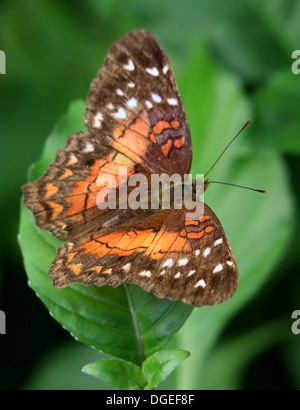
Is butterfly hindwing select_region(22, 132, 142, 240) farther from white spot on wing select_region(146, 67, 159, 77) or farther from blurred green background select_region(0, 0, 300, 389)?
blurred green background select_region(0, 0, 300, 389)

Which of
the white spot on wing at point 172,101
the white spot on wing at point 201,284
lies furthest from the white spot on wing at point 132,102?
the white spot on wing at point 201,284

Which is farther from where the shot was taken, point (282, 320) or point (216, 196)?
point (282, 320)

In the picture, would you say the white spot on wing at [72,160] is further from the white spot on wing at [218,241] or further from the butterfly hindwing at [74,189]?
the white spot on wing at [218,241]

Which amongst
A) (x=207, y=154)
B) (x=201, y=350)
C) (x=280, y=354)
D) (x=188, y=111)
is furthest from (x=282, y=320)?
(x=188, y=111)

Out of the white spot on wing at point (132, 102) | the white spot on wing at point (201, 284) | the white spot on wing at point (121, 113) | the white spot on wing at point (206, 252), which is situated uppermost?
the white spot on wing at point (132, 102)

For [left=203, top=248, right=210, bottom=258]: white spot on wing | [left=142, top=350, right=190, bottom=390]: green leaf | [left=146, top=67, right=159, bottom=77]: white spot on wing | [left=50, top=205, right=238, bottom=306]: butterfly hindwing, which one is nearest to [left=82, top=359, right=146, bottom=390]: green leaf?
[left=142, top=350, right=190, bottom=390]: green leaf

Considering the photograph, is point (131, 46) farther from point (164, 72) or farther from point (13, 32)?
point (13, 32)

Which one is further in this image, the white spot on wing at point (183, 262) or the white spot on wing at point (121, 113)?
the white spot on wing at point (121, 113)
